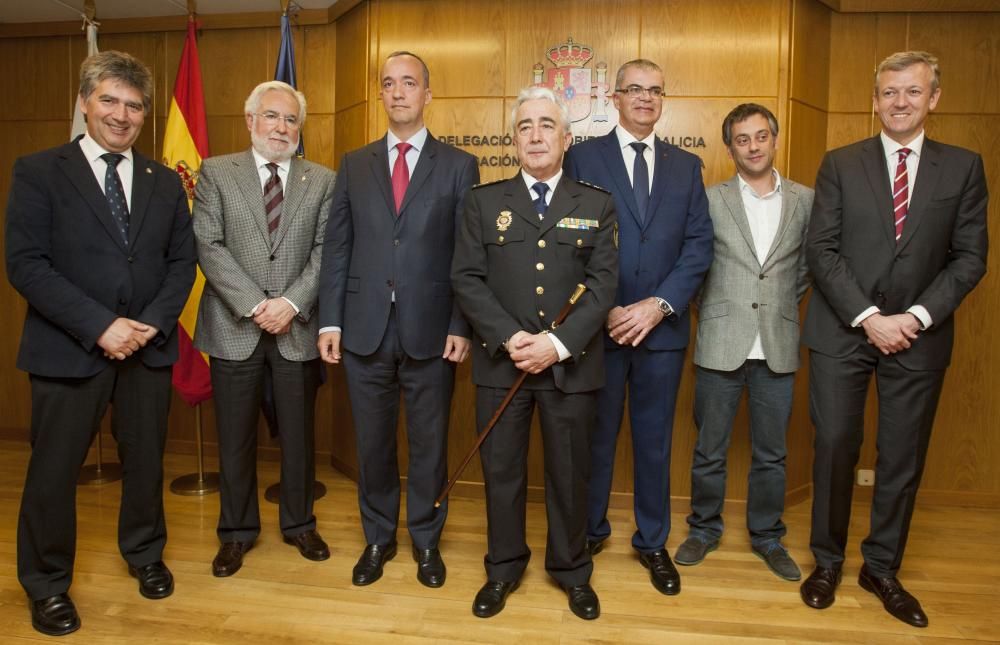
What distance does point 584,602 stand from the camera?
8.76 feet

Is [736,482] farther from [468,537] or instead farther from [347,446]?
[347,446]

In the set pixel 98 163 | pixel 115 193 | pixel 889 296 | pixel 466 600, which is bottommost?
pixel 466 600

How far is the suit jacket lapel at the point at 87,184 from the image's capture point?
255 cm

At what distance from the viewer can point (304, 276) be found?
3016 mm

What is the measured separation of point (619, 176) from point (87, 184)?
1.93 meters

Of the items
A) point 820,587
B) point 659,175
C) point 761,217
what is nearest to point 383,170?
point 659,175

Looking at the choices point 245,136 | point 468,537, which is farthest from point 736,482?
point 245,136

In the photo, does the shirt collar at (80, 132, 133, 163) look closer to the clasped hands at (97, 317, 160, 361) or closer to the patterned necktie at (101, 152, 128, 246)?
the patterned necktie at (101, 152, 128, 246)

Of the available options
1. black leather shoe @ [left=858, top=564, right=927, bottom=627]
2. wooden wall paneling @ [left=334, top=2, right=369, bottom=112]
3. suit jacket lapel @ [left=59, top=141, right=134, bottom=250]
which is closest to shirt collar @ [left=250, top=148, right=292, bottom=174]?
suit jacket lapel @ [left=59, top=141, right=134, bottom=250]

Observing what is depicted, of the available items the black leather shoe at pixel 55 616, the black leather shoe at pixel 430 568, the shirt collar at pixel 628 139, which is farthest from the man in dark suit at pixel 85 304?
the shirt collar at pixel 628 139

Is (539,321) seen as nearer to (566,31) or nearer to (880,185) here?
(880,185)

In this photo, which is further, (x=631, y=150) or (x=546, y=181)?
(x=631, y=150)

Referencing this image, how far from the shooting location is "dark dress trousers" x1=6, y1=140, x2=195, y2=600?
2.47 metres

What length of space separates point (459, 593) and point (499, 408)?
0.78 m
